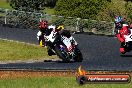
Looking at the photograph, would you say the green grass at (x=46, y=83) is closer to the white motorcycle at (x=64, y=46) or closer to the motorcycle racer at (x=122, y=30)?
the white motorcycle at (x=64, y=46)

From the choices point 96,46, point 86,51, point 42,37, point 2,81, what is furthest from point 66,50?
point 2,81

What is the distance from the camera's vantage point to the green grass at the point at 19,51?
24.7 meters

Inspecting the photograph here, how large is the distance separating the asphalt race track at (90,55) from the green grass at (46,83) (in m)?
2.62

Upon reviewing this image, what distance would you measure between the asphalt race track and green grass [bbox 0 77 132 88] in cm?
262

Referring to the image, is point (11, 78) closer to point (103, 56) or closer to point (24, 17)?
point (103, 56)

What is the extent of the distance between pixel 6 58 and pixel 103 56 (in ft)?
16.6

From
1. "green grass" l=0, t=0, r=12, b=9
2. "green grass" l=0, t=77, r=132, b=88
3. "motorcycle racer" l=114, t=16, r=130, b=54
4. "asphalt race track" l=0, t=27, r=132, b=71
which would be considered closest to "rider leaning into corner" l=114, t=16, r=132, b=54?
"motorcycle racer" l=114, t=16, r=130, b=54

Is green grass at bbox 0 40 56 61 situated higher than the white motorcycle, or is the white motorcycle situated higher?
the white motorcycle

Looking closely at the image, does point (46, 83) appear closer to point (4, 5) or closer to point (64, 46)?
point (64, 46)

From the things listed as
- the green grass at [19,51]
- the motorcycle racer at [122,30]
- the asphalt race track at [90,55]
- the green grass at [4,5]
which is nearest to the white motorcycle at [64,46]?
the asphalt race track at [90,55]

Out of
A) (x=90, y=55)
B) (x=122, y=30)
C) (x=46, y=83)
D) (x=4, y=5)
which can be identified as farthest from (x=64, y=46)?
(x=4, y=5)

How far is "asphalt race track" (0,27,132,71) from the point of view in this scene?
19344 millimetres

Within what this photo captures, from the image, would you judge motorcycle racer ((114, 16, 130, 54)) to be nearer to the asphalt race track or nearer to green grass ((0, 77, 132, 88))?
the asphalt race track

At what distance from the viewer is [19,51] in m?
26.7
